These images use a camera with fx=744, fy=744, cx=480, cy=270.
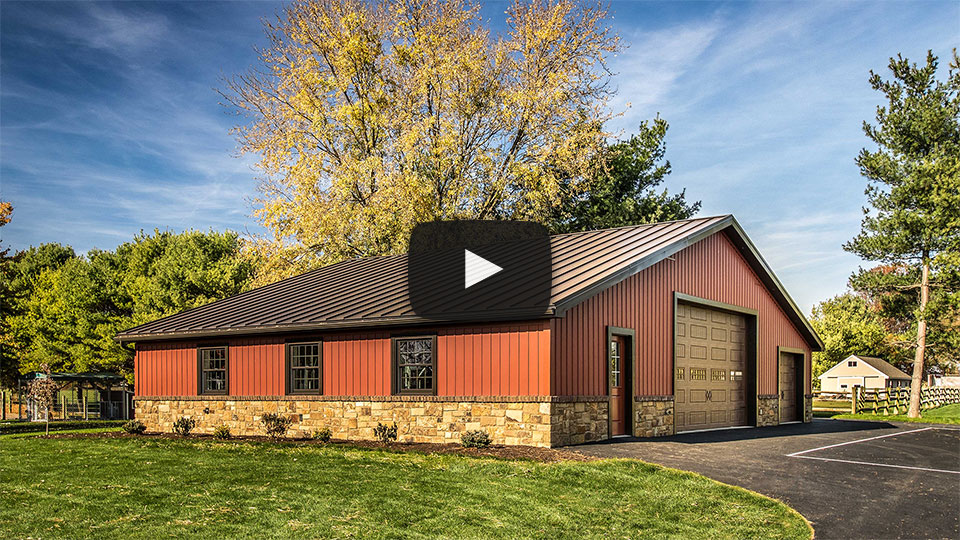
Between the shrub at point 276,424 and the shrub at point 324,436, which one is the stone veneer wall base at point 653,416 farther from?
the shrub at point 276,424

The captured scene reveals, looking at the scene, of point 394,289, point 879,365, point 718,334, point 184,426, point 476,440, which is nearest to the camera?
point 476,440

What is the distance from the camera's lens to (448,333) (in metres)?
15.2

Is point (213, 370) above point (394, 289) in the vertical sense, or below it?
below

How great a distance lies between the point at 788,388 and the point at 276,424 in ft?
52.2

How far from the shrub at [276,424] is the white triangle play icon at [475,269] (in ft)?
18.1

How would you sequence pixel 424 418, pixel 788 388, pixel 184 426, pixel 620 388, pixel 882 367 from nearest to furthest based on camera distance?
pixel 424 418
pixel 620 388
pixel 184 426
pixel 788 388
pixel 882 367

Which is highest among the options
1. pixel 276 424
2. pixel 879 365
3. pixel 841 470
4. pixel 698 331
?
pixel 698 331

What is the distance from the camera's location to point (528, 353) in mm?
13773

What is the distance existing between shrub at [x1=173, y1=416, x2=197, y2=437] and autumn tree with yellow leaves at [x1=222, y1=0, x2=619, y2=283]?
9069 mm

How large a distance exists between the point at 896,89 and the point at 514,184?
53.1ft

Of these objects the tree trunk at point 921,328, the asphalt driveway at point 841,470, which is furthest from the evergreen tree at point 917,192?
the asphalt driveway at point 841,470

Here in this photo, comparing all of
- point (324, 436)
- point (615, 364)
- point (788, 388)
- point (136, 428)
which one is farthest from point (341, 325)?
point (788, 388)

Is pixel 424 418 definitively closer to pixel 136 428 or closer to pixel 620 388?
pixel 620 388
